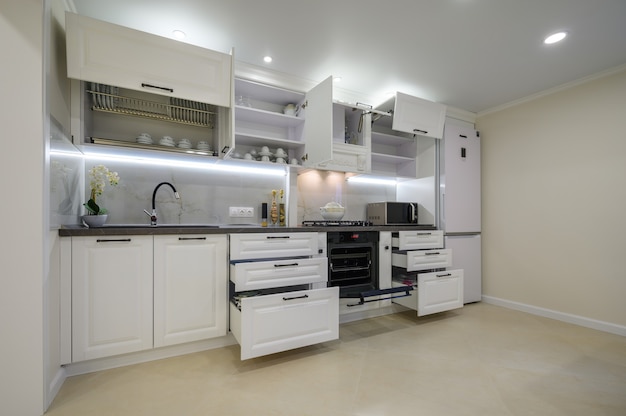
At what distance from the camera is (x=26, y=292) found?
1.36 m

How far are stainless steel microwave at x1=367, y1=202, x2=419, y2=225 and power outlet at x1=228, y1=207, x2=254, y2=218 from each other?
1.39 m

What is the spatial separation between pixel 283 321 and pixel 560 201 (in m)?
3.13

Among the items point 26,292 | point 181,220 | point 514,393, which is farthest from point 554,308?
point 26,292

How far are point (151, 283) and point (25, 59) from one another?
4.50ft

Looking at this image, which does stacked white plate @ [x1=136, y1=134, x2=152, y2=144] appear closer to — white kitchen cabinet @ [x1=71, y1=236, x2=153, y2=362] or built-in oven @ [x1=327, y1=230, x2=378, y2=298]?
white kitchen cabinet @ [x1=71, y1=236, x2=153, y2=362]

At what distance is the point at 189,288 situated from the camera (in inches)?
75.4

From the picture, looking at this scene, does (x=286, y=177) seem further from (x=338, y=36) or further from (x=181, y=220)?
(x=338, y=36)

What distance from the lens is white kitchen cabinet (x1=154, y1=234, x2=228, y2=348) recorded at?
6.04 ft

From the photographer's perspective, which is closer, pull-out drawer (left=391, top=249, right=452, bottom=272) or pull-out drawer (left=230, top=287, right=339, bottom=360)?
pull-out drawer (left=230, top=287, right=339, bottom=360)

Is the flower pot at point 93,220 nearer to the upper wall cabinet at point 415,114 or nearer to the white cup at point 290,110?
the white cup at point 290,110

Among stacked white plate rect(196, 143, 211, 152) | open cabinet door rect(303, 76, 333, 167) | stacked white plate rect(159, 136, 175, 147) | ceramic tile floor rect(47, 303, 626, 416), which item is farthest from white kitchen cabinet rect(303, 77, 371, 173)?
ceramic tile floor rect(47, 303, 626, 416)

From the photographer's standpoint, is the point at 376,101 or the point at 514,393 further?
the point at 376,101

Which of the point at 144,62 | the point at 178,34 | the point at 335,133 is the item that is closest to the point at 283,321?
the point at 335,133

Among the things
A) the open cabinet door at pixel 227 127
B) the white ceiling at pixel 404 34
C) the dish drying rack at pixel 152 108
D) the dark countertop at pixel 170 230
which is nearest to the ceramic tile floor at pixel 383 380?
the dark countertop at pixel 170 230
